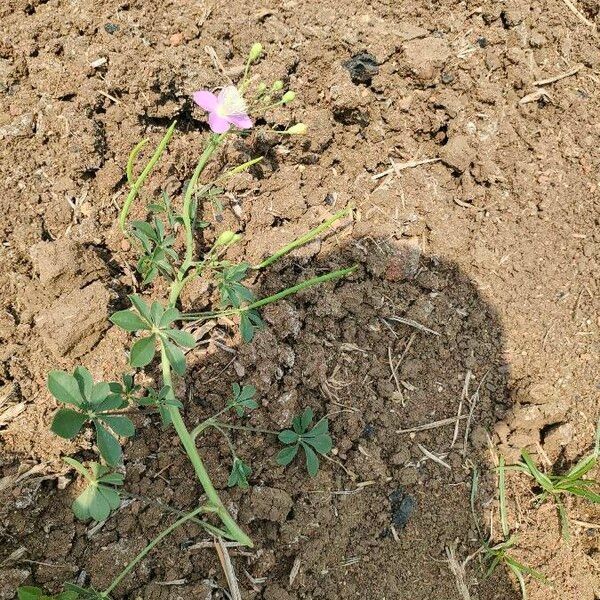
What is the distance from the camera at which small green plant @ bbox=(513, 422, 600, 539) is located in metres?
2.03

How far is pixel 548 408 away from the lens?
2119mm

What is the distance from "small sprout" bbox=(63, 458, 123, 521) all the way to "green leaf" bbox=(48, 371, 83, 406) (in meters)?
0.19

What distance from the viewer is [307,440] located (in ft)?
6.11

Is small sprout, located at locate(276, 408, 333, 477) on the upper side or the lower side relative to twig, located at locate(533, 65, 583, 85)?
lower

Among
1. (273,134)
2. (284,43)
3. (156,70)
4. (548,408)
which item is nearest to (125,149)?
(156,70)

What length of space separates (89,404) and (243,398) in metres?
0.42

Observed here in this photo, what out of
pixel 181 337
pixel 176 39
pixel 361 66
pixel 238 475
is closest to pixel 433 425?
pixel 238 475

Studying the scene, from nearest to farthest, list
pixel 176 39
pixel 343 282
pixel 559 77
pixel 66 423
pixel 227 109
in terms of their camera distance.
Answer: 1. pixel 66 423
2. pixel 227 109
3. pixel 343 282
4. pixel 176 39
5. pixel 559 77

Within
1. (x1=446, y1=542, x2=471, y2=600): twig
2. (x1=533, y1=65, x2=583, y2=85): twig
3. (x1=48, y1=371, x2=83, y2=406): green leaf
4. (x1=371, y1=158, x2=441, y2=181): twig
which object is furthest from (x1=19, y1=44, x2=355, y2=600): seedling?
(x1=533, y1=65, x2=583, y2=85): twig

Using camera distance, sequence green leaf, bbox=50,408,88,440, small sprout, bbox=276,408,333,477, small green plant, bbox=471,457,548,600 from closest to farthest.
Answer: green leaf, bbox=50,408,88,440 → small sprout, bbox=276,408,333,477 → small green plant, bbox=471,457,548,600

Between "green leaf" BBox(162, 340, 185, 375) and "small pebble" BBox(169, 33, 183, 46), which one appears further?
"small pebble" BBox(169, 33, 183, 46)

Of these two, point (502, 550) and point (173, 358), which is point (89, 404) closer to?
point (173, 358)

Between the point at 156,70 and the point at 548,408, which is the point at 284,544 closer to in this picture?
the point at 548,408

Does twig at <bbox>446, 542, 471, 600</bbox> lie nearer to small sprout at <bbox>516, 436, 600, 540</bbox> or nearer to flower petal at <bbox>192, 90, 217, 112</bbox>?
small sprout at <bbox>516, 436, 600, 540</bbox>
